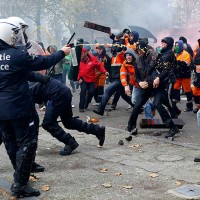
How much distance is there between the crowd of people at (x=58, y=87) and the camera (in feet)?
17.9

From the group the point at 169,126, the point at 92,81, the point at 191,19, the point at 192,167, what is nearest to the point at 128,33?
the point at 92,81

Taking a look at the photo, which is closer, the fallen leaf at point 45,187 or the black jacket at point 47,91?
the fallen leaf at point 45,187

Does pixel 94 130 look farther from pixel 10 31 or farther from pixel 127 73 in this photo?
pixel 10 31

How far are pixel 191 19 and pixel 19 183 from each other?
1767 inches

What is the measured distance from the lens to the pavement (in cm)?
568

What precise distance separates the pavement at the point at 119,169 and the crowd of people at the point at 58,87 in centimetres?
29

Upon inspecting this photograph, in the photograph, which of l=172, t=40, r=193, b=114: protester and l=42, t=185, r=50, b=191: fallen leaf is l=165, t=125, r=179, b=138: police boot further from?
l=42, t=185, r=50, b=191: fallen leaf

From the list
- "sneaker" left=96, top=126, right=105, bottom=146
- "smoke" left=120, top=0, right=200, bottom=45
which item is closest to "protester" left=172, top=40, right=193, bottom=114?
"sneaker" left=96, top=126, right=105, bottom=146

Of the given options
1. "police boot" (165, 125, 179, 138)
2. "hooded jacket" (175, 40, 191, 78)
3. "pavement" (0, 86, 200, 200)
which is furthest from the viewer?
"hooded jacket" (175, 40, 191, 78)

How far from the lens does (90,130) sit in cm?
804

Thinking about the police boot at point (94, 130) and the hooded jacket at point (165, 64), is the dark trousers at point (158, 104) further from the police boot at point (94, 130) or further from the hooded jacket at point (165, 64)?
the police boot at point (94, 130)

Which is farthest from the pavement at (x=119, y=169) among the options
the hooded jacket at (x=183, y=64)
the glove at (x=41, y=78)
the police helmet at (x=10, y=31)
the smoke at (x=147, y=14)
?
the smoke at (x=147, y=14)

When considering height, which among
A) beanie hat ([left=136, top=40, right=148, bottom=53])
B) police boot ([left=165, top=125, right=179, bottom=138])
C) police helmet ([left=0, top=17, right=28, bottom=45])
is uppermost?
police helmet ([left=0, top=17, right=28, bottom=45])

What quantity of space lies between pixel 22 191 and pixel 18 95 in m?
1.16
